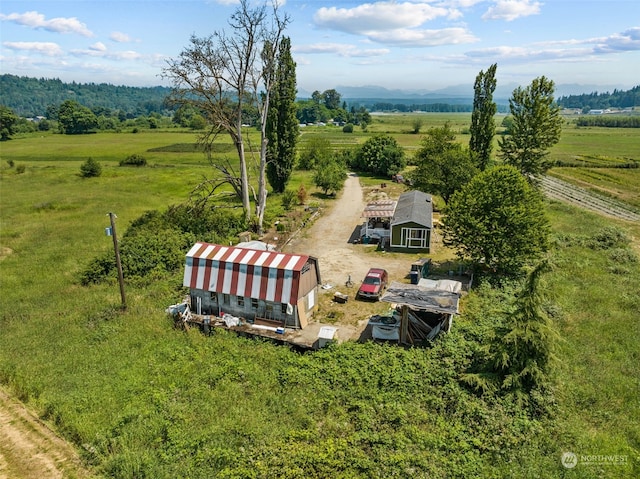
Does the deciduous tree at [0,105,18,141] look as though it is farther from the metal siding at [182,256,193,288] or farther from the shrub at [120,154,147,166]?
the metal siding at [182,256,193,288]

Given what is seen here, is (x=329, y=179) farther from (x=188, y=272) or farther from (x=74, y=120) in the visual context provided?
(x=74, y=120)

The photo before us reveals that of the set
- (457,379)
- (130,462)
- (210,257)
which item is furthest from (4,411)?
(457,379)

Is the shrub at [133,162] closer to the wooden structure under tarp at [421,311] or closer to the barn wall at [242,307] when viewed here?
the barn wall at [242,307]

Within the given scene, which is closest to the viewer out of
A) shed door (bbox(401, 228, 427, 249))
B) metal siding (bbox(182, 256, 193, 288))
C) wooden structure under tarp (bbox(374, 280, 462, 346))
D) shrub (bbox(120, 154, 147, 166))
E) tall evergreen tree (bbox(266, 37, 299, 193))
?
wooden structure under tarp (bbox(374, 280, 462, 346))

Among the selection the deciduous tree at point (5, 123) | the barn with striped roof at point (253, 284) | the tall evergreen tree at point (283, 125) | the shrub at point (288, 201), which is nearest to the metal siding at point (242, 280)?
the barn with striped roof at point (253, 284)

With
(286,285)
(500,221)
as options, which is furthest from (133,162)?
(500,221)

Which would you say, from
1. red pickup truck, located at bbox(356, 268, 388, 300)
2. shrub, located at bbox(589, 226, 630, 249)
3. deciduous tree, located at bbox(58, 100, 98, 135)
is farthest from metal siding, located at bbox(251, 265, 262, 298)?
deciduous tree, located at bbox(58, 100, 98, 135)
